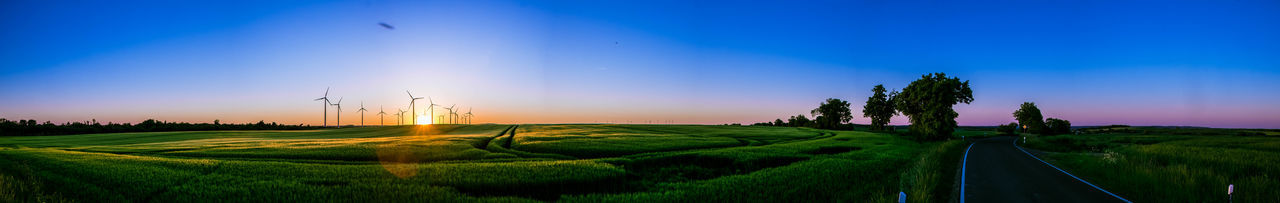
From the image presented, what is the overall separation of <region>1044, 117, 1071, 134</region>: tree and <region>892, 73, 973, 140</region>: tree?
6510cm

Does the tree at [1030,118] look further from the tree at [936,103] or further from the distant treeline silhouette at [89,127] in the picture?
the distant treeline silhouette at [89,127]

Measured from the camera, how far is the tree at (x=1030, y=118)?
313 feet

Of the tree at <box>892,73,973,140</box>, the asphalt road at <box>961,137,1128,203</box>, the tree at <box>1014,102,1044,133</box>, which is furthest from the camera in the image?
the tree at <box>1014,102,1044,133</box>

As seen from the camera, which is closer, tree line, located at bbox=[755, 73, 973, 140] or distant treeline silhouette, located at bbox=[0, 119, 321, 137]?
tree line, located at bbox=[755, 73, 973, 140]

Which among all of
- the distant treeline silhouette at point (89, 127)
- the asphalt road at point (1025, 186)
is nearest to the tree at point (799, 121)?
the asphalt road at point (1025, 186)

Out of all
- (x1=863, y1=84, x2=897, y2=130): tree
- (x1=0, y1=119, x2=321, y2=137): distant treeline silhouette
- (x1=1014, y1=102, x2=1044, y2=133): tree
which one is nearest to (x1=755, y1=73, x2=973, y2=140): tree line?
(x1=863, y1=84, x2=897, y2=130): tree

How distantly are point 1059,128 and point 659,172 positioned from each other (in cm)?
11920

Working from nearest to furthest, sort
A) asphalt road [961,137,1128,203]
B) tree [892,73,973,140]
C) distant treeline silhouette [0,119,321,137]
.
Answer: asphalt road [961,137,1128,203], tree [892,73,973,140], distant treeline silhouette [0,119,321,137]

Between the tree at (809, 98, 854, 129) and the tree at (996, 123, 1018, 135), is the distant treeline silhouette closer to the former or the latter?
the tree at (809, 98, 854, 129)

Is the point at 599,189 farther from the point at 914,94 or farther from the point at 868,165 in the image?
the point at 914,94

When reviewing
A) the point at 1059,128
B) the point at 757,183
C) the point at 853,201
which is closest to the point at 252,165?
the point at 757,183

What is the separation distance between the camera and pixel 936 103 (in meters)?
50.5

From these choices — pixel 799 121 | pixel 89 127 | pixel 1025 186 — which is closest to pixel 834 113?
pixel 799 121

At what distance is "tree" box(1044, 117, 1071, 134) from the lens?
95812 millimetres
